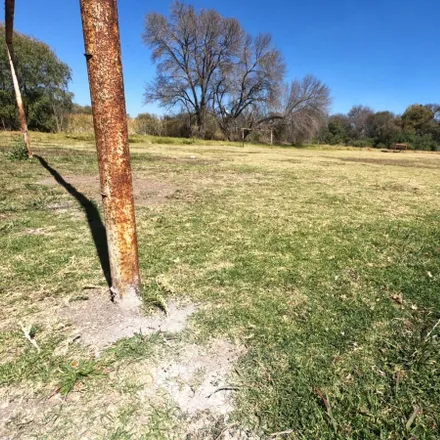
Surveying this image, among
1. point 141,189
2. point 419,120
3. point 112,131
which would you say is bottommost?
point 141,189

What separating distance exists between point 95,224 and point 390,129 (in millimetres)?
47543

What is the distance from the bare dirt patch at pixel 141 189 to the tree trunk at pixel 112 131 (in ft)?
8.35

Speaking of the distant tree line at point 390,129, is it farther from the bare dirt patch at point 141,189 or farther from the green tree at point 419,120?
the bare dirt patch at point 141,189

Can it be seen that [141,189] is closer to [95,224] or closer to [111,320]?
[95,224]

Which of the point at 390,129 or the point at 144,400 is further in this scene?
the point at 390,129

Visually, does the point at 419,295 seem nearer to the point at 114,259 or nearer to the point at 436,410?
the point at 436,410

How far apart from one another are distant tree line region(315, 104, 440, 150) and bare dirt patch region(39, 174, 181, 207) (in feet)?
108

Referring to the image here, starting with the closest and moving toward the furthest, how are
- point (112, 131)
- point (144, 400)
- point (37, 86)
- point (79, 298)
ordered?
point (144, 400), point (112, 131), point (79, 298), point (37, 86)

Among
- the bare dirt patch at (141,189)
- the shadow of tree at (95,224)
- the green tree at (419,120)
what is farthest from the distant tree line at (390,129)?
the shadow of tree at (95,224)

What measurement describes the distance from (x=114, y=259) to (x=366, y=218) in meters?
3.32

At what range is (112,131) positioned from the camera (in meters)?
1.47

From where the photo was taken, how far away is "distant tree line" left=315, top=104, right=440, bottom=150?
37934mm

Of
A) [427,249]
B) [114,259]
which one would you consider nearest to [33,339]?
[114,259]

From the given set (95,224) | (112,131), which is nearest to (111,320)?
(112,131)
